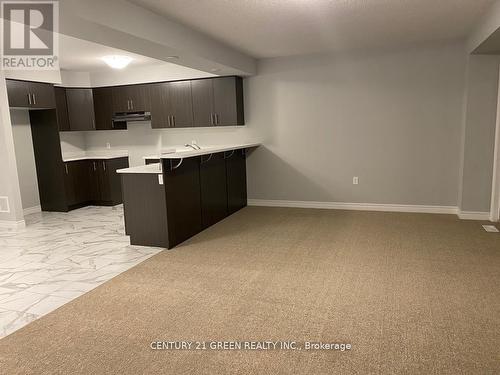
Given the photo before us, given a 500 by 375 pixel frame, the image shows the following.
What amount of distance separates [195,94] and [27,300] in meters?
4.12

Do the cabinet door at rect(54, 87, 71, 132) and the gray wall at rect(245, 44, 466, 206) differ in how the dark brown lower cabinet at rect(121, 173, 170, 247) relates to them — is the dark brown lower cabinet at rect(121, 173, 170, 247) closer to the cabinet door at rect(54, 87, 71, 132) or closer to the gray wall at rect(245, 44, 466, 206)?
the gray wall at rect(245, 44, 466, 206)

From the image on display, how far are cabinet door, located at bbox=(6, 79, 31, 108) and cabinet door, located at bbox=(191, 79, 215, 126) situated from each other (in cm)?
260

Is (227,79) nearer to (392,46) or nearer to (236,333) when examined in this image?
(392,46)

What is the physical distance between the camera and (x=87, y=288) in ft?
10.6

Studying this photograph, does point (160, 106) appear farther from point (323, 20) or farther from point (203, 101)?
point (323, 20)

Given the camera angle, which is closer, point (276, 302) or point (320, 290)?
point (276, 302)

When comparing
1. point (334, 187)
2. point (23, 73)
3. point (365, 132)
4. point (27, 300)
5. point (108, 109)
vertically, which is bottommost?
point (27, 300)

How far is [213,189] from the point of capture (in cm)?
523

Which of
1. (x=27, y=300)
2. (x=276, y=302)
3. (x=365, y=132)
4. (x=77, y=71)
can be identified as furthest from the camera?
(x=77, y=71)

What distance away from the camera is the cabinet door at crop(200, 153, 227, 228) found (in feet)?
16.2

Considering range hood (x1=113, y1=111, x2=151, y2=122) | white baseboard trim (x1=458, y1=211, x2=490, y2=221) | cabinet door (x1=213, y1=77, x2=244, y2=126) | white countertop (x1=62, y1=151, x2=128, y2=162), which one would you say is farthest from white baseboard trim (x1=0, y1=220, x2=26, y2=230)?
white baseboard trim (x1=458, y1=211, x2=490, y2=221)

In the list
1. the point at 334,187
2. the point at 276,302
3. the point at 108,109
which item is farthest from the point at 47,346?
the point at 108,109

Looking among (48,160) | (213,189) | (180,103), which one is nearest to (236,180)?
(213,189)

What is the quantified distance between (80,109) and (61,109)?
14.0 inches
